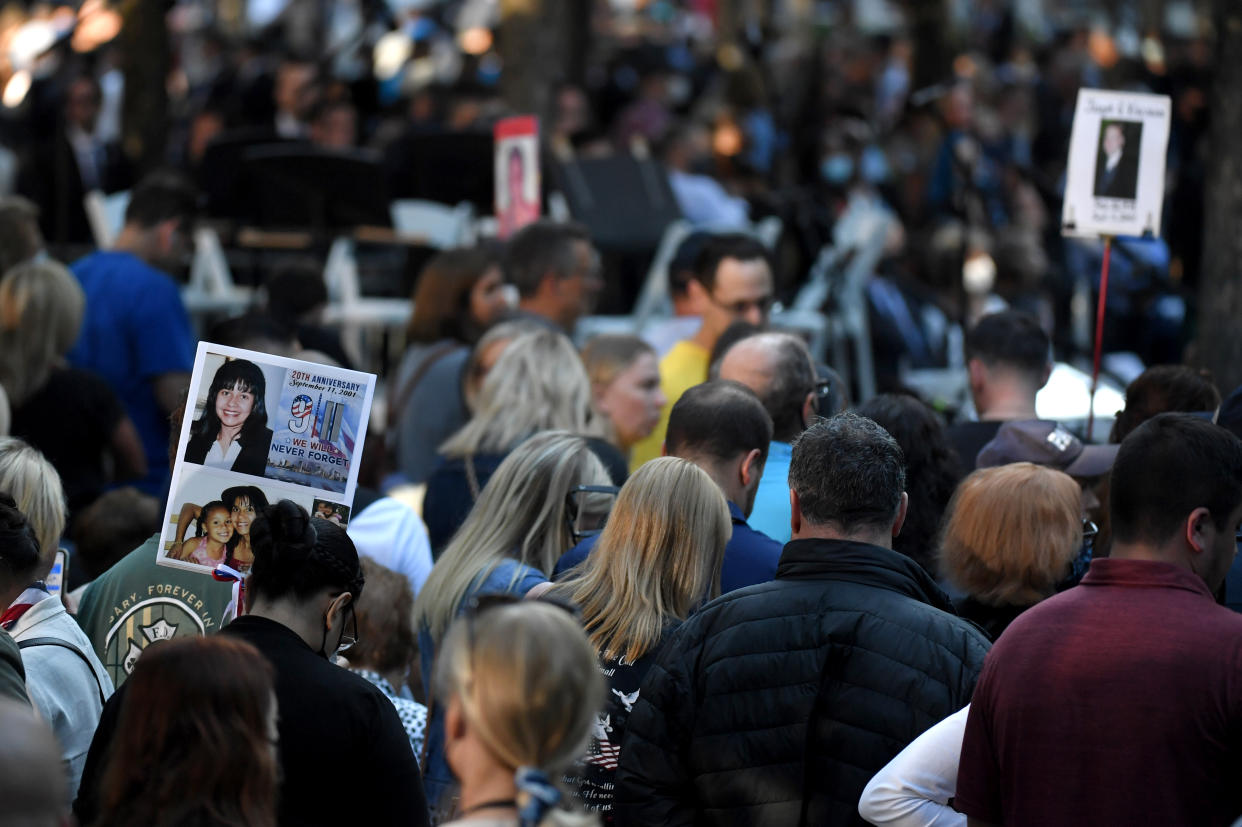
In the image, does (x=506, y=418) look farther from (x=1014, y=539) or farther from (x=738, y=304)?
(x=1014, y=539)

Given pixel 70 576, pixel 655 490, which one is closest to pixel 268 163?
pixel 70 576

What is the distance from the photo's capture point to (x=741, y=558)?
14.2 ft

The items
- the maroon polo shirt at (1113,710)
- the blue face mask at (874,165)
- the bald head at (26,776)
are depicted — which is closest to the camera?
the bald head at (26,776)

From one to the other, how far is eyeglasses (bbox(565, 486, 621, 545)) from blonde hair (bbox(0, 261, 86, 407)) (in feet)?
8.31

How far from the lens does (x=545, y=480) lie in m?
4.56

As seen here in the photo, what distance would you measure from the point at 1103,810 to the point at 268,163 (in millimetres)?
8020

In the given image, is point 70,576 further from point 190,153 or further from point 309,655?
point 190,153

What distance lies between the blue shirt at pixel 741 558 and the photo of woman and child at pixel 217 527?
0.81 meters

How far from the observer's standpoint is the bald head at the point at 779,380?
18.2ft

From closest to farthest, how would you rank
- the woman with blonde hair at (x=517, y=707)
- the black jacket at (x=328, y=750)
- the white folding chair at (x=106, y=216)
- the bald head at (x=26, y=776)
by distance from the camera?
the bald head at (x=26, y=776), the woman with blonde hair at (x=517, y=707), the black jacket at (x=328, y=750), the white folding chair at (x=106, y=216)

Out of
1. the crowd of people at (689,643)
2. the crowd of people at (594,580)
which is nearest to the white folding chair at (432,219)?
the crowd of people at (594,580)

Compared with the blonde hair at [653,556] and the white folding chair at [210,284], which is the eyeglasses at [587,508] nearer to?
the blonde hair at [653,556]

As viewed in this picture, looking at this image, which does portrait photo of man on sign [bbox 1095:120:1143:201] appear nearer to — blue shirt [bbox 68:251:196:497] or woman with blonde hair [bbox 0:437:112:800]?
blue shirt [bbox 68:251:196:497]

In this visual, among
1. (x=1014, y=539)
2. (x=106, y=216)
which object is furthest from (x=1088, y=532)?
(x=106, y=216)
